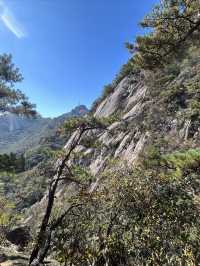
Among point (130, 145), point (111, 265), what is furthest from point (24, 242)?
point (111, 265)

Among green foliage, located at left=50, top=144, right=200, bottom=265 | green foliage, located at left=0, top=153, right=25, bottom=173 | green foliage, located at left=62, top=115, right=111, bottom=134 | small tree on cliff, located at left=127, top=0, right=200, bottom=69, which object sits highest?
small tree on cliff, located at left=127, top=0, right=200, bottom=69

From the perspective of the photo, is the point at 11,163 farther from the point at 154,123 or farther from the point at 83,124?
the point at 154,123

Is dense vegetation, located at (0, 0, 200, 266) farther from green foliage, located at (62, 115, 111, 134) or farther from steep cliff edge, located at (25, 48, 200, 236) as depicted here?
steep cliff edge, located at (25, 48, 200, 236)

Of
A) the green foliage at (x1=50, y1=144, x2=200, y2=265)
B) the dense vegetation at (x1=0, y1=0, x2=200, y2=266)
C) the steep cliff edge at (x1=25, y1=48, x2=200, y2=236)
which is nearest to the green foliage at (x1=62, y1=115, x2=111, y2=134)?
the dense vegetation at (x1=0, y1=0, x2=200, y2=266)

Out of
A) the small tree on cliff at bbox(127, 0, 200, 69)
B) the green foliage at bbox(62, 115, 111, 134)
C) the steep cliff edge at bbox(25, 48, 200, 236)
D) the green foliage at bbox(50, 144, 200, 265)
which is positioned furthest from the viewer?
the steep cliff edge at bbox(25, 48, 200, 236)

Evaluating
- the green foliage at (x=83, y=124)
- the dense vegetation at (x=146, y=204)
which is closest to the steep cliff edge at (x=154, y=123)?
the green foliage at (x=83, y=124)

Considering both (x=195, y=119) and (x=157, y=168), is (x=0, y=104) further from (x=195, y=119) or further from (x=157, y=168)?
(x=195, y=119)

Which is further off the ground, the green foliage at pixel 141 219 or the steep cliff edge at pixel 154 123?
the steep cliff edge at pixel 154 123

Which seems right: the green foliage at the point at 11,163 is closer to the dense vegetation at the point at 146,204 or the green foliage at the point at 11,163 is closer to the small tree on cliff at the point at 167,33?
the dense vegetation at the point at 146,204

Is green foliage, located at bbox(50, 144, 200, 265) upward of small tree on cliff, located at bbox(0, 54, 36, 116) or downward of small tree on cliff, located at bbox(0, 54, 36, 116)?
downward

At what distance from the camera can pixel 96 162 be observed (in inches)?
1590

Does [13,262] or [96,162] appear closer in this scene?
[13,262]

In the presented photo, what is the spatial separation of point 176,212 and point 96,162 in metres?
24.9

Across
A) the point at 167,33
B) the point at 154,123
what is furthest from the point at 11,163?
the point at 154,123
